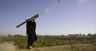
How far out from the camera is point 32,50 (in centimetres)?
936

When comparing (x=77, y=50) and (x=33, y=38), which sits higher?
(x=33, y=38)

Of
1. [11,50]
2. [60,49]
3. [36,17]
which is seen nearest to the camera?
[36,17]

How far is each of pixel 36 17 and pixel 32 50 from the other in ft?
6.68

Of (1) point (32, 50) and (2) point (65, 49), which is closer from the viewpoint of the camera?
(1) point (32, 50)

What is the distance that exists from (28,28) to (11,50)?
190 centimetres

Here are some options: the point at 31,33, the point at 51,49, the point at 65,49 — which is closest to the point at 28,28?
the point at 31,33

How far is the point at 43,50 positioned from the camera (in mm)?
9984

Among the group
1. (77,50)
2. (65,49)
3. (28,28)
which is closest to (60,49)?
(65,49)

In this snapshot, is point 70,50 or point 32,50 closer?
point 32,50

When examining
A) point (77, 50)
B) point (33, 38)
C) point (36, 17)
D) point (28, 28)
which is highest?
point (36, 17)

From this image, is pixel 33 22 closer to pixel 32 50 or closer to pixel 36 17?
pixel 36 17

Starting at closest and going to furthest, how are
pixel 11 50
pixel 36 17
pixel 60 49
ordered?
pixel 36 17
pixel 11 50
pixel 60 49

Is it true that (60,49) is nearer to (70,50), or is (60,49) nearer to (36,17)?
(70,50)

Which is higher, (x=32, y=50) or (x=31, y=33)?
(x=31, y=33)
